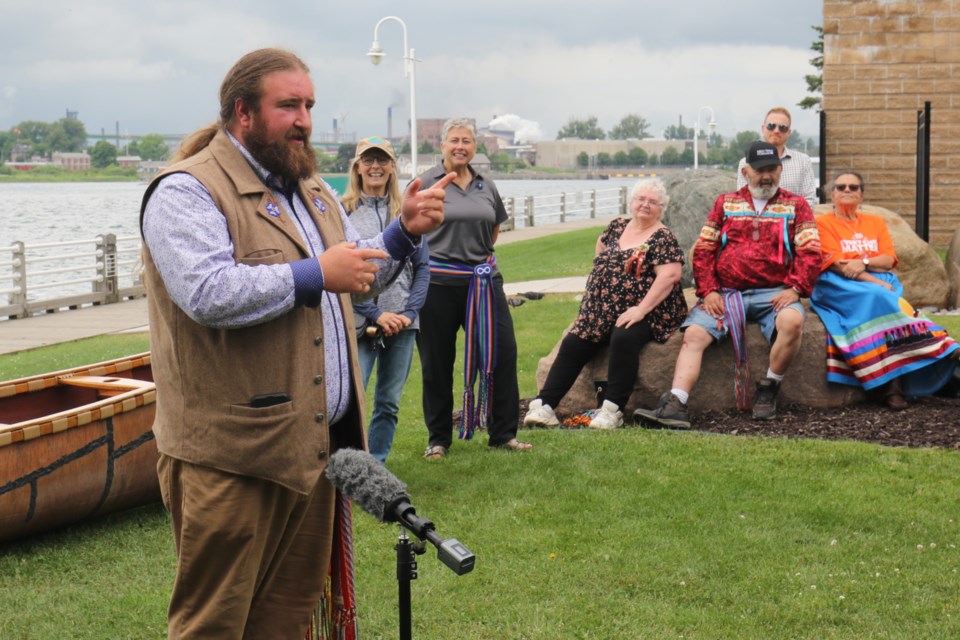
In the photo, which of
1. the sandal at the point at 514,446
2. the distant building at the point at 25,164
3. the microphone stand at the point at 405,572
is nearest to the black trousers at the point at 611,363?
the sandal at the point at 514,446

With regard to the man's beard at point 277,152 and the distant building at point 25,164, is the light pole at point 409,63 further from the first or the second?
the distant building at point 25,164

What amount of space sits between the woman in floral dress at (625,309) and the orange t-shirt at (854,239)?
1364 mm

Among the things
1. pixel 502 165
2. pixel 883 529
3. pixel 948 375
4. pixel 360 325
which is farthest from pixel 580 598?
pixel 502 165

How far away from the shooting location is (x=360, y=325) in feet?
23.2

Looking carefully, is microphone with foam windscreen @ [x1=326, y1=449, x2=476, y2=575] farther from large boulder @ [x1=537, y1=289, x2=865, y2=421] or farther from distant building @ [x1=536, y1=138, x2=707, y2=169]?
distant building @ [x1=536, y1=138, x2=707, y2=169]

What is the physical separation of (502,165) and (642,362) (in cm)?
6856

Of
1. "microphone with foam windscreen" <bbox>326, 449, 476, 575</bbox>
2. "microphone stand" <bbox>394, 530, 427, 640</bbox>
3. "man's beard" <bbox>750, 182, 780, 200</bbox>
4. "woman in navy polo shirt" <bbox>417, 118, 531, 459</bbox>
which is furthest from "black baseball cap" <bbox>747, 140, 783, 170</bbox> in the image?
"microphone stand" <bbox>394, 530, 427, 640</bbox>

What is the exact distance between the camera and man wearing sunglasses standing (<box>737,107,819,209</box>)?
10.3 m

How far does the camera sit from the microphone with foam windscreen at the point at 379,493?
→ 2.96 m

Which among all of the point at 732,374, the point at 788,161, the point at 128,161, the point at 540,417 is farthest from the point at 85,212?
the point at 732,374

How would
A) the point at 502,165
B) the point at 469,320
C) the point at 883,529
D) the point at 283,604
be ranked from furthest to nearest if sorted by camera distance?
the point at 502,165
the point at 469,320
the point at 883,529
the point at 283,604

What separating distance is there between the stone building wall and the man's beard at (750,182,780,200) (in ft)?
27.7

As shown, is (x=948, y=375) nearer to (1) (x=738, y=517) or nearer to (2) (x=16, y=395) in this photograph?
(1) (x=738, y=517)

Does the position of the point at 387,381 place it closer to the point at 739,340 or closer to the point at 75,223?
the point at 739,340
